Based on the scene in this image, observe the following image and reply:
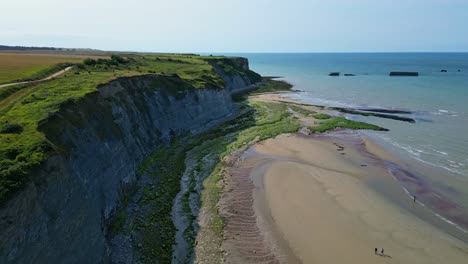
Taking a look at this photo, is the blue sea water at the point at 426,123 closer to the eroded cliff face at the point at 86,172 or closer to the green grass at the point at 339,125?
the green grass at the point at 339,125

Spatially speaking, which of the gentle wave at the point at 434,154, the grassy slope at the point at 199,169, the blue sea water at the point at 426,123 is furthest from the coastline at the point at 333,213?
the blue sea water at the point at 426,123

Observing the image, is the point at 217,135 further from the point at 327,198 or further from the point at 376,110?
the point at 376,110

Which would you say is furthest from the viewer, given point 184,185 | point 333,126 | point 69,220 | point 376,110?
point 376,110

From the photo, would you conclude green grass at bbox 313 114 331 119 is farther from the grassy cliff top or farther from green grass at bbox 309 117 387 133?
the grassy cliff top

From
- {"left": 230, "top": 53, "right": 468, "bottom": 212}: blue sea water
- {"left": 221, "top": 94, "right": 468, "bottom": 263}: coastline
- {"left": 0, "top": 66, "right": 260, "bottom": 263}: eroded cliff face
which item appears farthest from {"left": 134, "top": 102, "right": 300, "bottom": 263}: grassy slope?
{"left": 230, "top": 53, "right": 468, "bottom": 212}: blue sea water

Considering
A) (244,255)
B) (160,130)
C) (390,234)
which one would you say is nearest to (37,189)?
(244,255)

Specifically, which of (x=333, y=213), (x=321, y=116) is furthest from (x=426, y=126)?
(x=333, y=213)
